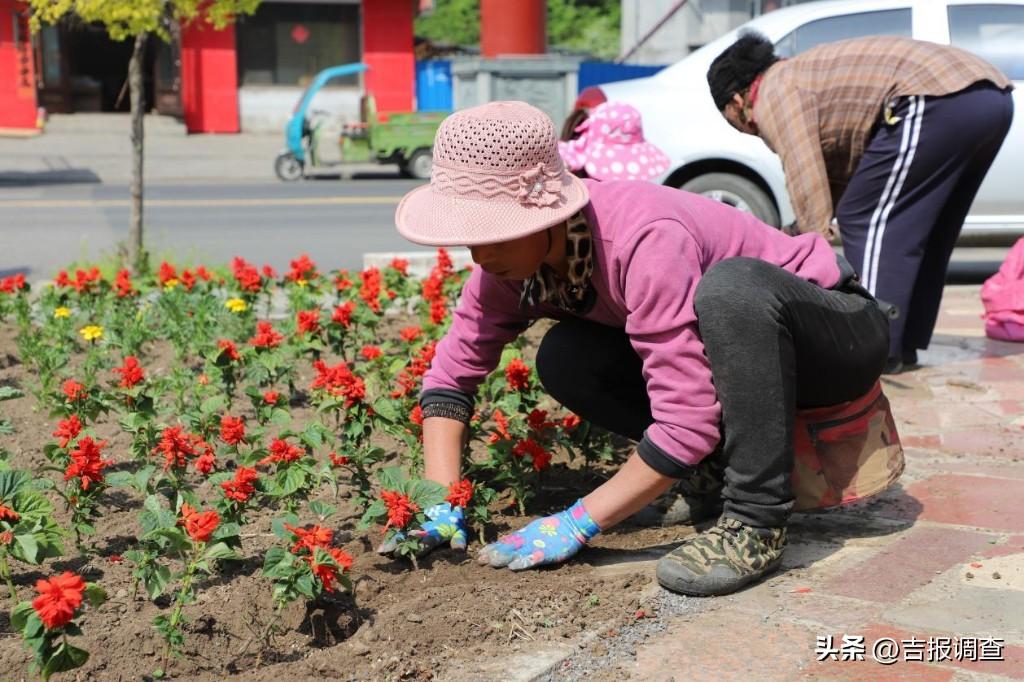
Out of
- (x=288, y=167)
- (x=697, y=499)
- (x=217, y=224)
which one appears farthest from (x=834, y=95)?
(x=288, y=167)

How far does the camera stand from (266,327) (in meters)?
4.03

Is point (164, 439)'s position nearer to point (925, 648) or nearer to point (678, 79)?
point (925, 648)

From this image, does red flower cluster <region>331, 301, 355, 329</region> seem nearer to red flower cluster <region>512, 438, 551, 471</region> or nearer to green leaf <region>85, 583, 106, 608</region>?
red flower cluster <region>512, 438, 551, 471</region>

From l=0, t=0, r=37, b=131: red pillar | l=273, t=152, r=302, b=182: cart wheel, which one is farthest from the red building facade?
l=273, t=152, r=302, b=182: cart wheel

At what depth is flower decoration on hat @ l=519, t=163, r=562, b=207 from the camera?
2.67 m

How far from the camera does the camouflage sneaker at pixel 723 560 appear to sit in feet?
9.30

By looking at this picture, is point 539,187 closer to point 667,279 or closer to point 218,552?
point 667,279

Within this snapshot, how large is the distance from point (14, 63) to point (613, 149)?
23778 mm

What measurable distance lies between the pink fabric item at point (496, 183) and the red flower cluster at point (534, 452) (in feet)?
2.66

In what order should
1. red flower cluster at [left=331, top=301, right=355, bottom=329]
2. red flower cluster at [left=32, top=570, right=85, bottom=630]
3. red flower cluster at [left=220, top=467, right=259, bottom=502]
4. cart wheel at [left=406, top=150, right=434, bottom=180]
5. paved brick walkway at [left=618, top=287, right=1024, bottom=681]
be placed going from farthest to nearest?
cart wheel at [left=406, top=150, right=434, bottom=180]
red flower cluster at [left=331, top=301, right=355, bottom=329]
red flower cluster at [left=220, top=467, right=259, bottom=502]
paved brick walkway at [left=618, top=287, right=1024, bottom=681]
red flower cluster at [left=32, top=570, right=85, bottom=630]

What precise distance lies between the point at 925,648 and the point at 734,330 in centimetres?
77

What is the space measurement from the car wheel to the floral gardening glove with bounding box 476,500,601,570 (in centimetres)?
509

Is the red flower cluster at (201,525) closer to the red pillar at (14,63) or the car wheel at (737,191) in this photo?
the car wheel at (737,191)

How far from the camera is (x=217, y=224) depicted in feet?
42.4
